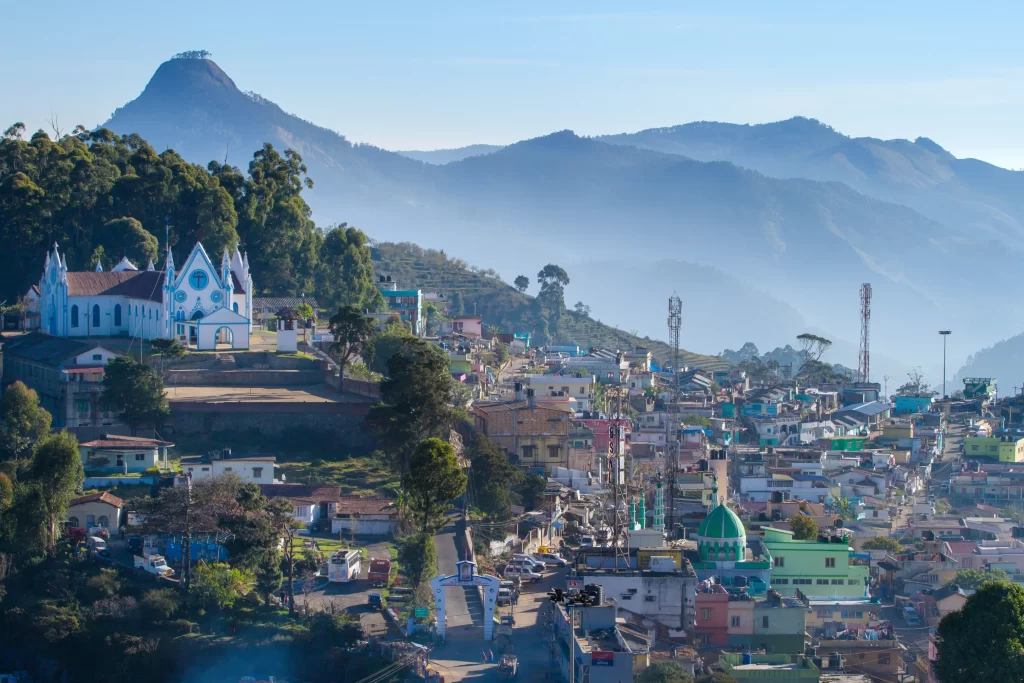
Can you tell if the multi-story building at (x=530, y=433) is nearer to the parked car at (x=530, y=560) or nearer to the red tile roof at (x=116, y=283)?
the parked car at (x=530, y=560)

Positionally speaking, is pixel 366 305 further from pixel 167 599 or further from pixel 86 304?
pixel 167 599

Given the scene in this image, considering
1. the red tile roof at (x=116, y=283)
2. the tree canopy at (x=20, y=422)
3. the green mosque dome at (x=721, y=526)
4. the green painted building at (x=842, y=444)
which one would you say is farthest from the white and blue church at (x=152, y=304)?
the green painted building at (x=842, y=444)

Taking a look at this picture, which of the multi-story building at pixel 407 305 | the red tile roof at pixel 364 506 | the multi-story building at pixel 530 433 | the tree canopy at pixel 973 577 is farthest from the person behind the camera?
the multi-story building at pixel 407 305

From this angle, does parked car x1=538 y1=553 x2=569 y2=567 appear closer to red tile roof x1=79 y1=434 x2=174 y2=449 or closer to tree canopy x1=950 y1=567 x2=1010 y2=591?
red tile roof x1=79 y1=434 x2=174 y2=449

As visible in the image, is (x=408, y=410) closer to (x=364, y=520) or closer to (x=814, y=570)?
(x=364, y=520)

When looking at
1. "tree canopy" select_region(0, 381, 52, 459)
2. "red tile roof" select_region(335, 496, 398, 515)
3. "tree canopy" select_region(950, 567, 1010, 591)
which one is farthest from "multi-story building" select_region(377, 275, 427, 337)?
"tree canopy" select_region(950, 567, 1010, 591)
